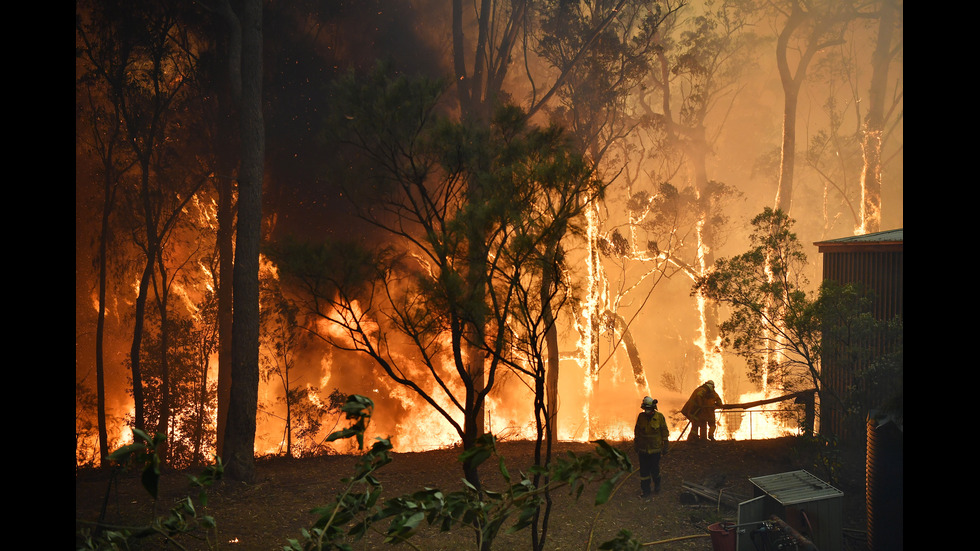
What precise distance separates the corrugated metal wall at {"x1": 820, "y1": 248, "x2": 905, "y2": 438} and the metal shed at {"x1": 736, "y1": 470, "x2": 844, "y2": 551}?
3.15m

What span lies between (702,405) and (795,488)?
197 inches

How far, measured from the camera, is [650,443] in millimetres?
9953

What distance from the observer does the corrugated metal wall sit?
10531 mm

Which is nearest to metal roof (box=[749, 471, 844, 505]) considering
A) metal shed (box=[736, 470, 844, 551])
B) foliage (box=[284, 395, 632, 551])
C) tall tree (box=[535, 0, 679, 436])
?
metal shed (box=[736, 470, 844, 551])

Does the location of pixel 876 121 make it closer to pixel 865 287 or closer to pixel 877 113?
pixel 877 113

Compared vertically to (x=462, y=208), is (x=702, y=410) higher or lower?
lower

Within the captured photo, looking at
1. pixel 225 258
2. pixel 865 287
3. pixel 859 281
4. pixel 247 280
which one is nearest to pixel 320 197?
pixel 225 258

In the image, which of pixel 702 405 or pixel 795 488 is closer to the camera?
pixel 795 488

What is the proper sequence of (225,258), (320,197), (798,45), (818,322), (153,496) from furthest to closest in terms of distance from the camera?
(798,45) < (320,197) < (225,258) < (818,322) < (153,496)

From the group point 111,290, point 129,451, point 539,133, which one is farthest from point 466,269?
point 111,290

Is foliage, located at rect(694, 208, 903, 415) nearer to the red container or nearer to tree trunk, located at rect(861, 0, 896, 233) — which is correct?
the red container

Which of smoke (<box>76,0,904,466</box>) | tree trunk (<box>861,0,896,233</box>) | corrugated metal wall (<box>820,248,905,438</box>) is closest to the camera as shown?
corrugated metal wall (<box>820,248,905,438</box>)
